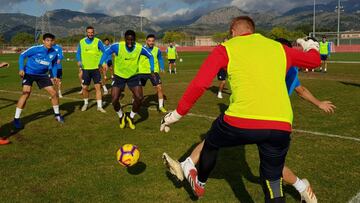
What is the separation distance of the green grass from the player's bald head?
92.6 inches

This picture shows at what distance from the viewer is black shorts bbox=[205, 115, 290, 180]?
10.8ft

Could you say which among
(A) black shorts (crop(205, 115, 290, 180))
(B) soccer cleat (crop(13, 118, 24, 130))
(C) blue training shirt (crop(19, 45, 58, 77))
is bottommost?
(B) soccer cleat (crop(13, 118, 24, 130))

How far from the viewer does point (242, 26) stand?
351 cm

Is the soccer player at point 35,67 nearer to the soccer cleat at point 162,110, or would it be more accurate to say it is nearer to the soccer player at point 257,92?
the soccer cleat at point 162,110

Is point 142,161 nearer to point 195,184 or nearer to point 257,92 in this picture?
point 195,184

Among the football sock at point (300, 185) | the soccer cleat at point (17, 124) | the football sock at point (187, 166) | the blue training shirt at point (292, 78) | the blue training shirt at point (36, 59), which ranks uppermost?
the blue training shirt at point (36, 59)

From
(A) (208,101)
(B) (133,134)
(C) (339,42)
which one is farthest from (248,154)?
(C) (339,42)

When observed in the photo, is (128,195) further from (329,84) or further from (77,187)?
(329,84)

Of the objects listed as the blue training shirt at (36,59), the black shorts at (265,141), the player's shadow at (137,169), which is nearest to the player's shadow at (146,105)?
the blue training shirt at (36,59)

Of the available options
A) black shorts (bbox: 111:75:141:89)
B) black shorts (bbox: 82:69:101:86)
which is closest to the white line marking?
black shorts (bbox: 111:75:141:89)

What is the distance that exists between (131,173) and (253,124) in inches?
121

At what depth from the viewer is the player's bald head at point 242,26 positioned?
3502 millimetres

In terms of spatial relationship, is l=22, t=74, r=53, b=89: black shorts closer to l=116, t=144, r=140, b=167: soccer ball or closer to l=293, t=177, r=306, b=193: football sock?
l=116, t=144, r=140, b=167: soccer ball

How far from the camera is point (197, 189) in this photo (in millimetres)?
4145
